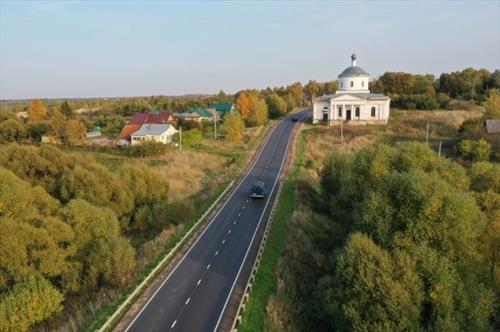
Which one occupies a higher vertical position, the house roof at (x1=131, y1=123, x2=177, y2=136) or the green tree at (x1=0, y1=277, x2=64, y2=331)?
the house roof at (x1=131, y1=123, x2=177, y2=136)

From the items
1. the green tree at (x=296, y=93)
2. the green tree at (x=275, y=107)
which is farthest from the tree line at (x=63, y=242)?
the green tree at (x=296, y=93)

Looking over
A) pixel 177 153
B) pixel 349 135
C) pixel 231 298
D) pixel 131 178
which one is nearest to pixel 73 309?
pixel 231 298

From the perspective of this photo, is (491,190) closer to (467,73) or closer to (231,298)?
(231,298)

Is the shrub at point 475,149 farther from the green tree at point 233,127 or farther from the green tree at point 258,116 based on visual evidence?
the green tree at point 258,116

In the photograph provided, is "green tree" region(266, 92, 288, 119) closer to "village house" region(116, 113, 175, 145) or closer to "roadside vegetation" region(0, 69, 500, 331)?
"village house" region(116, 113, 175, 145)

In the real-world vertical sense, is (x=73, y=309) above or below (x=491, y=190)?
below

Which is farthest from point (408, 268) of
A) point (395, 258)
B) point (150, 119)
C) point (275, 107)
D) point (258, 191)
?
point (275, 107)

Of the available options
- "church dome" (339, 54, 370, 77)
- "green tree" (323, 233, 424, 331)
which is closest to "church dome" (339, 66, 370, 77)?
"church dome" (339, 54, 370, 77)
